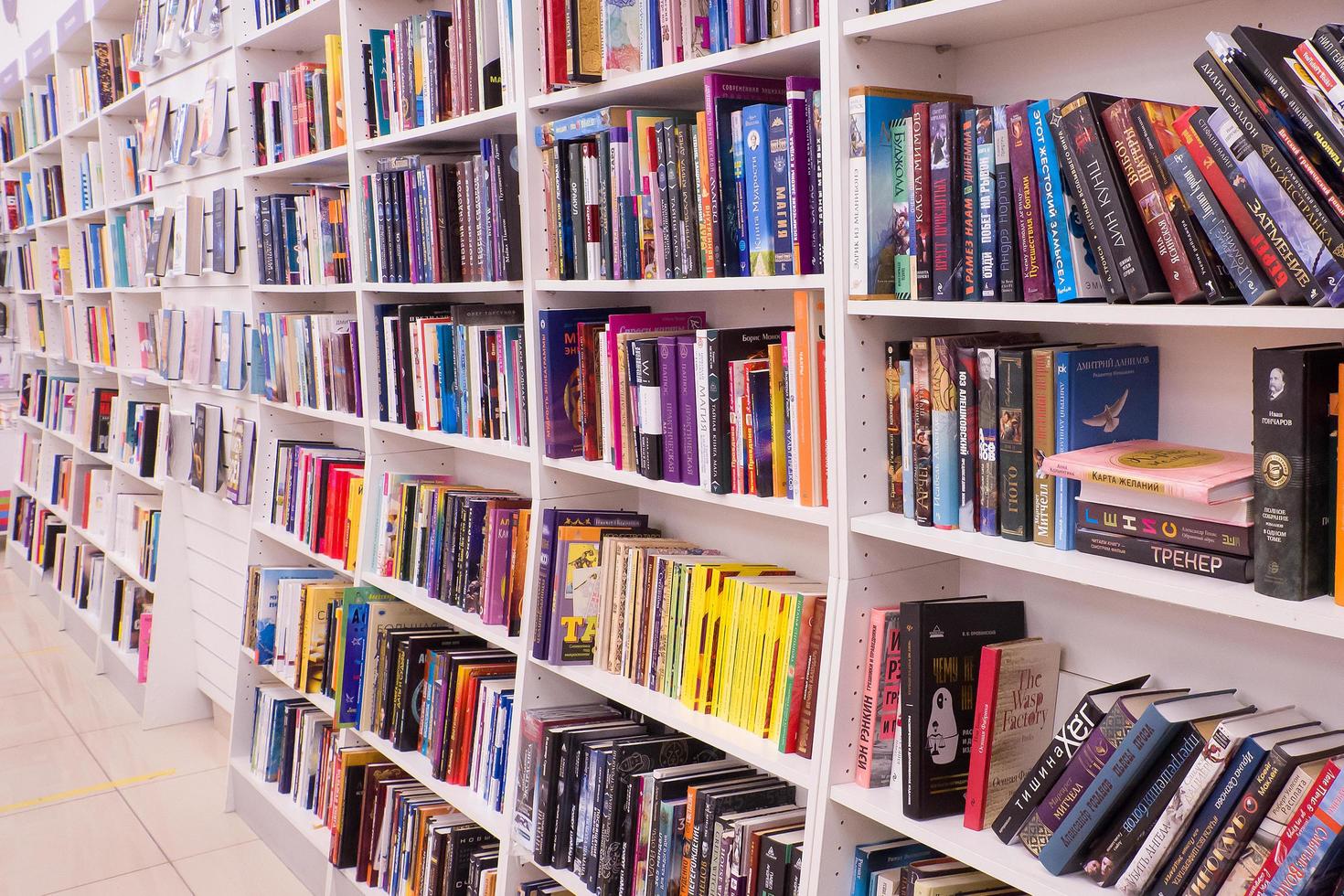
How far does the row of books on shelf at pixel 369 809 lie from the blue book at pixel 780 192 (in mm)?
1541

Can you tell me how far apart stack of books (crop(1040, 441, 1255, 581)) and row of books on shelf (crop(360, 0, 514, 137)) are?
143 centimetres

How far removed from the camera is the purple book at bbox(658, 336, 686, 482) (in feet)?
6.43

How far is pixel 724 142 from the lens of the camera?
177 centimetres

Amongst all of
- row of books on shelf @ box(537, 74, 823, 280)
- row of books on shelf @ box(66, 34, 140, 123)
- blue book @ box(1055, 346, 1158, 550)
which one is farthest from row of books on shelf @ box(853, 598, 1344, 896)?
row of books on shelf @ box(66, 34, 140, 123)

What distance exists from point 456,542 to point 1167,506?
1.73 meters

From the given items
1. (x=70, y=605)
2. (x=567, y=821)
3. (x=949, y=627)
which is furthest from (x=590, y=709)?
(x=70, y=605)

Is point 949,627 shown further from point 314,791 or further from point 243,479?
point 243,479

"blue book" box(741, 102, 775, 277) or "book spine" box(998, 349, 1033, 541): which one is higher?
"blue book" box(741, 102, 775, 277)

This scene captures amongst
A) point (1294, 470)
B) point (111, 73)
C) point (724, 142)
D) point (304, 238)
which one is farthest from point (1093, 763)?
point (111, 73)

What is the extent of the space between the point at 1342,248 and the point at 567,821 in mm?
1659

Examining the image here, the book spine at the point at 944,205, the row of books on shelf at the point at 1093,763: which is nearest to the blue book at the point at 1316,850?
the row of books on shelf at the point at 1093,763

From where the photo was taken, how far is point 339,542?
3.26m

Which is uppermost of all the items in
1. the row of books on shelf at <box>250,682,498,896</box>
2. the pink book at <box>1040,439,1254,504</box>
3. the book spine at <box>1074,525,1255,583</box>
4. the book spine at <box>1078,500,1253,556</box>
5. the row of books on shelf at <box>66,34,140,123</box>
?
the row of books on shelf at <box>66,34,140,123</box>

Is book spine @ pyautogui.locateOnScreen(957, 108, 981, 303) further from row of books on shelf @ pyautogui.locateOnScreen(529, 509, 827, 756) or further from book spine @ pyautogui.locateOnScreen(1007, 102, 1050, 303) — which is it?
row of books on shelf @ pyautogui.locateOnScreen(529, 509, 827, 756)
